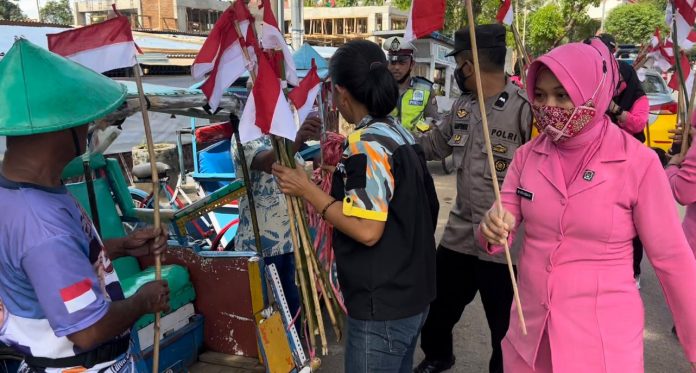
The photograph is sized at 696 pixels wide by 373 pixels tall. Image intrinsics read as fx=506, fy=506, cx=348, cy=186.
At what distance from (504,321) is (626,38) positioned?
1395 inches

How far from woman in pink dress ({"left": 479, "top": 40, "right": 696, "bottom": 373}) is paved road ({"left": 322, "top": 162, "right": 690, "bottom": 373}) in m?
1.72

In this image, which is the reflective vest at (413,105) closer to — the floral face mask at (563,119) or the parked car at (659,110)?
the parked car at (659,110)

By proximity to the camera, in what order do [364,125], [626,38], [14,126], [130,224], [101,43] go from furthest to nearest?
[626,38] < [130,224] < [101,43] < [364,125] < [14,126]

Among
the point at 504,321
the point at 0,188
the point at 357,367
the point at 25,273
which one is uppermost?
the point at 0,188

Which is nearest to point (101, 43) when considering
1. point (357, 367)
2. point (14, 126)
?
point (14, 126)

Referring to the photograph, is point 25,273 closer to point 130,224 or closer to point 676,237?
point 676,237

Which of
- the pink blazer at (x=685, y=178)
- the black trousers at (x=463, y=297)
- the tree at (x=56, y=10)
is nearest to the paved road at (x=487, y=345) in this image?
the black trousers at (x=463, y=297)

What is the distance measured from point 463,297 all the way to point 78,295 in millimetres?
2067

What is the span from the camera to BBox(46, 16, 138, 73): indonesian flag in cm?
193

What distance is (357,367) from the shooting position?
182 centimetres

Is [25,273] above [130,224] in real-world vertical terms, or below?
above

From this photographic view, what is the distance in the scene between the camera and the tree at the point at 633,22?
3069 centimetres

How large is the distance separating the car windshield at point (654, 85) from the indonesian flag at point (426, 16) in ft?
26.8

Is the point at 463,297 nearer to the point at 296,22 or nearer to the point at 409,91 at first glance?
the point at 409,91
